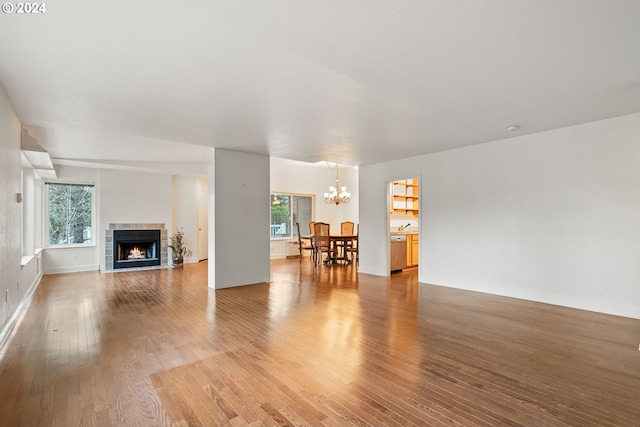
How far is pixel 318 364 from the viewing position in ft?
8.55

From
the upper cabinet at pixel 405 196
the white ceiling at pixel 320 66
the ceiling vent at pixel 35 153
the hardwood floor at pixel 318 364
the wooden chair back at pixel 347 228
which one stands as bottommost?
the hardwood floor at pixel 318 364

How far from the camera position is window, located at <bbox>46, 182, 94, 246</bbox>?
716 cm

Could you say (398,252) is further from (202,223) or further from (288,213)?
(202,223)

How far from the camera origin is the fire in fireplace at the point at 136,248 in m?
7.66

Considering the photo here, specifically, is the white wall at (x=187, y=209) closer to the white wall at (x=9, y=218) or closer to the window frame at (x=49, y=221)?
the window frame at (x=49, y=221)

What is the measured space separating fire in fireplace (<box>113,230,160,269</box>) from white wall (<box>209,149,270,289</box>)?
3.39 m

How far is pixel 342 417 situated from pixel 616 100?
410 cm

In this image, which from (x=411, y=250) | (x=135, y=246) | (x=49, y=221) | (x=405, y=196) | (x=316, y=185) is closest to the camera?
(x=49, y=221)

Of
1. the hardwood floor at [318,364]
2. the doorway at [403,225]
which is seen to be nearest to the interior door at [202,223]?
the hardwood floor at [318,364]

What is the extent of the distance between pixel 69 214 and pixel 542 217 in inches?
370

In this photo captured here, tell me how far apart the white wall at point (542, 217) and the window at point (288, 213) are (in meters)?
5.22

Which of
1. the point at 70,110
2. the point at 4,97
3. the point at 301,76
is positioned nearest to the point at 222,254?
the point at 70,110

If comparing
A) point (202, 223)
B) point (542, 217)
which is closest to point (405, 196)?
point (542, 217)

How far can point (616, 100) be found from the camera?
3355mm
